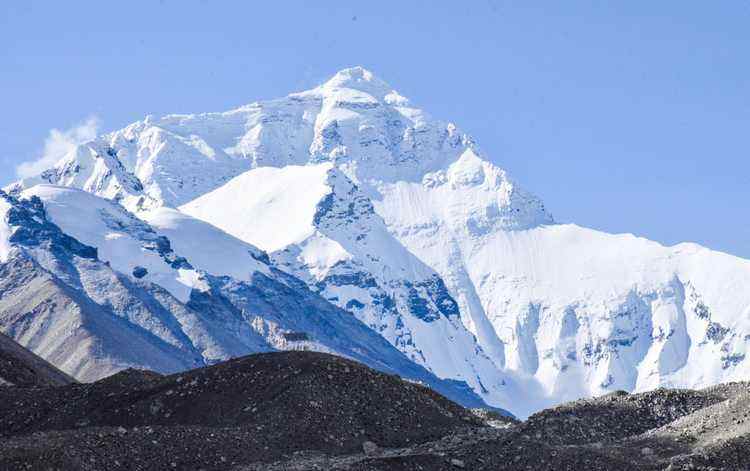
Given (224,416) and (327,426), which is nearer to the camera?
(327,426)

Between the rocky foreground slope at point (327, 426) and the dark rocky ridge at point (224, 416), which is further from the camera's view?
the dark rocky ridge at point (224, 416)

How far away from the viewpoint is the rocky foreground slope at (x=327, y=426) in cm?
5394

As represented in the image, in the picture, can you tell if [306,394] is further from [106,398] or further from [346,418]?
[106,398]

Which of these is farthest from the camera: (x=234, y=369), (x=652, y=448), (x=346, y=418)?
(x=234, y=369)

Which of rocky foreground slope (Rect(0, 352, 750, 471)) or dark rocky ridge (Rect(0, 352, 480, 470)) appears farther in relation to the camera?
dark rocky ridge (Rect(0, 352, 480, 470))

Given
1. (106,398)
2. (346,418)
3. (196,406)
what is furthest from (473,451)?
(106,398)

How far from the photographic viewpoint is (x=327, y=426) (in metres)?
59.6

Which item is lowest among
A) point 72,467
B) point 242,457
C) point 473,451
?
point 72,467

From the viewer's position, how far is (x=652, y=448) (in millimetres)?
56219

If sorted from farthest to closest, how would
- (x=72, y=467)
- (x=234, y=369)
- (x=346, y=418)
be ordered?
(x=234, y=369) → (x=346, y=418) → (x=72, y=467)

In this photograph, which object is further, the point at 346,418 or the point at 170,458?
the point at 346,418

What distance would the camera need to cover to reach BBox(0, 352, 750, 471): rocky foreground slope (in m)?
53.9

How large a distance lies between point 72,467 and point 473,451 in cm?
1310

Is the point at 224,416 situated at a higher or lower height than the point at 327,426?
lower
